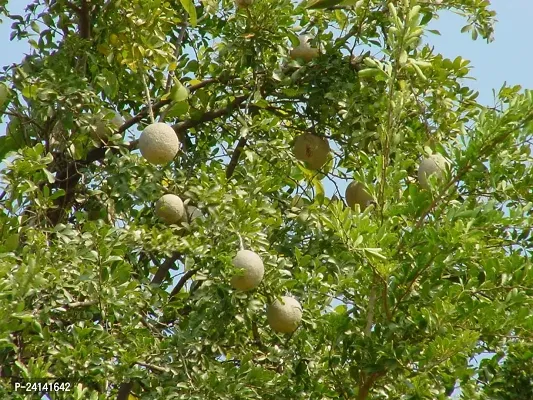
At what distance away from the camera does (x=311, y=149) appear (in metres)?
3.67

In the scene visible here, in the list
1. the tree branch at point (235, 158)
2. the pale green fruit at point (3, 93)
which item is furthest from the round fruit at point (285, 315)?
the pale green fruit at point (3, 93)

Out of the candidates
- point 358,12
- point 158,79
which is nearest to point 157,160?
point 158,79

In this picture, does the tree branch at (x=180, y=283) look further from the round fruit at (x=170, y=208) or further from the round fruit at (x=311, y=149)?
the round fruit at (x=311, y=149)

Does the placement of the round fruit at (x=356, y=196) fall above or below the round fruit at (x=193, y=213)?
above

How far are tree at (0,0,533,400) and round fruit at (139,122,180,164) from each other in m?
0.20

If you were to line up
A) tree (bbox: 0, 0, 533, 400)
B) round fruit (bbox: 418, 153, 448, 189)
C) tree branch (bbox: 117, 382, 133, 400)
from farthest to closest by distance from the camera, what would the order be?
tree branch (bbox: 117, 382, 133, 400) < round fruit (bbox: 418, 153, 448, 189) < tree (bbox: 0, 0, 533, 400)

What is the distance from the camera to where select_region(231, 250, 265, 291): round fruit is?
120 inches

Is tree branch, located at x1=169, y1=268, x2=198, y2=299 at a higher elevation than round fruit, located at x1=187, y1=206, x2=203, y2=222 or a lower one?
lower

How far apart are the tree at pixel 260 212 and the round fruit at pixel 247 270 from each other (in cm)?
4

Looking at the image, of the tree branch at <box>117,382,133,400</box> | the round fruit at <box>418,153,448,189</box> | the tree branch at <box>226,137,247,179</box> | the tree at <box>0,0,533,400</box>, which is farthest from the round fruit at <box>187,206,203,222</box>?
the round fruit at <box>418,153,448,189</box>

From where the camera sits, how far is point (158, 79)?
382 centimetres

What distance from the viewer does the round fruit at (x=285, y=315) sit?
10.2ft

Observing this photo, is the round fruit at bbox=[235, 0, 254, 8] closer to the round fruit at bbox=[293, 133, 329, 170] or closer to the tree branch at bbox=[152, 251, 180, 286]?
the round fruit at bbox=[293, 133, 329, 170]

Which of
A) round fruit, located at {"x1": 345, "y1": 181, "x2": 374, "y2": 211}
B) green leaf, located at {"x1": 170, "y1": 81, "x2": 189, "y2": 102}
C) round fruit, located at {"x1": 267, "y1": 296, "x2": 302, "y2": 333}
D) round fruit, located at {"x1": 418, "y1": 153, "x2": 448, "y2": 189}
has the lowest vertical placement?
round fruit, located at {"x1": 267, "y1": 296, "x2": 302, "y2": 333}
